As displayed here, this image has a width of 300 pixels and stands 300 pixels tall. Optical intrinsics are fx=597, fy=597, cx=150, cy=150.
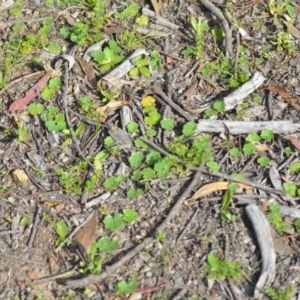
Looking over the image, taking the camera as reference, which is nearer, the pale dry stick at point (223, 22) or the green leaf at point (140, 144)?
the green leaf at point (140, 144)

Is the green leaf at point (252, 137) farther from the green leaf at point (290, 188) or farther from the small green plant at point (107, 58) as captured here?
the small green plant at point (107, 58)

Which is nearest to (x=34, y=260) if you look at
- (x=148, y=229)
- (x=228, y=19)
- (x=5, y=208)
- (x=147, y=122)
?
(x=5, y=208)

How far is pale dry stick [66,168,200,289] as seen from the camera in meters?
3.02

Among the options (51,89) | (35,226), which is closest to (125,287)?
(35,226)

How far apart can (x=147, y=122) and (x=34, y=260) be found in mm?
1053

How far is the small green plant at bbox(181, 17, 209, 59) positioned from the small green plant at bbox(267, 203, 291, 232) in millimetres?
1198

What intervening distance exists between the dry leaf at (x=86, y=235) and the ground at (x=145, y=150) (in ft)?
0.04

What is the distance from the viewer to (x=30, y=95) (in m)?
3.78

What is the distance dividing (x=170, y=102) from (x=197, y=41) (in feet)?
1.70

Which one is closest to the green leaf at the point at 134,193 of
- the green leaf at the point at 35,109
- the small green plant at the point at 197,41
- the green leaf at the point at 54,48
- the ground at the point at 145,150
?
the ground at the point at 145,150

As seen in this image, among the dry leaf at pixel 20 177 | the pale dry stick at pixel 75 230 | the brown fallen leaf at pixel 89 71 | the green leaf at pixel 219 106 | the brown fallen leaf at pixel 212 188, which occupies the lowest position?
the brown fallen leaf at pixel 212 188

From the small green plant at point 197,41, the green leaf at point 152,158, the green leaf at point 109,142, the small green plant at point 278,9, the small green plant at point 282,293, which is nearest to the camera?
the small green plant at point 282,293

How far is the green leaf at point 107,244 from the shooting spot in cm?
314

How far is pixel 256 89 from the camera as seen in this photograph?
3740mm
